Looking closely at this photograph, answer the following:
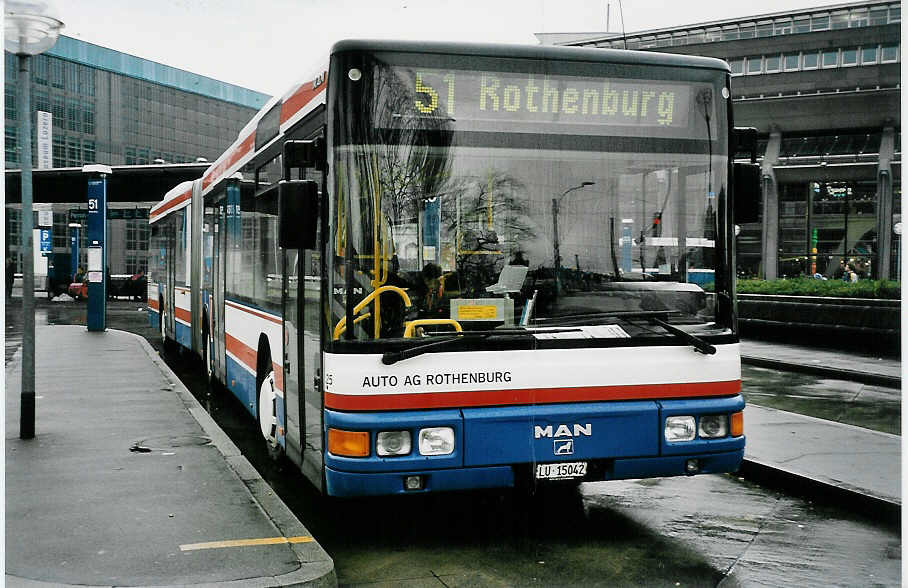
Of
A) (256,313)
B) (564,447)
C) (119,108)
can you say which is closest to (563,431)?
(564,447)

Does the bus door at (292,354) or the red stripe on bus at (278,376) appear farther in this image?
the red stripe on bus at (278,376)

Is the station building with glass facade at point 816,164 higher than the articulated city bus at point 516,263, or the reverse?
the station building with glass facade at point 816,164

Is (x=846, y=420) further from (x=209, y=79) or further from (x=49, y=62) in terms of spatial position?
(x=49, y=62)

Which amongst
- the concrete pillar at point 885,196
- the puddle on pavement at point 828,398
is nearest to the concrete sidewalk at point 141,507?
the puddle on pavement at point 828,398

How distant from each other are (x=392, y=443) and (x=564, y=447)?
0.96 metres

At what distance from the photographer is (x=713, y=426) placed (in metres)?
5.80

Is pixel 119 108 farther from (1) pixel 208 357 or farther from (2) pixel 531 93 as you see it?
(1) pixel 208 357

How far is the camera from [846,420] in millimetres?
10719

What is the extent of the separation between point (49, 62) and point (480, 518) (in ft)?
17.3

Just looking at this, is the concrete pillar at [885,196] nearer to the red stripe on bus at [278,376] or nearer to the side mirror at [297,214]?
the red stripe on bus at [278,376]

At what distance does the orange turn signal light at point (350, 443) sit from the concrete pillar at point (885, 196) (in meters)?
32.7

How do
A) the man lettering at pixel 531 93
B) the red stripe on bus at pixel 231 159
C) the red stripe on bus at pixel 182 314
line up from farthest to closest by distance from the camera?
the red stripe on bus at pixel 182 314, the red stripe on bus at pixel 231 159, the man lettering at pixel 531 93

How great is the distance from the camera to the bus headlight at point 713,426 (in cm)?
577

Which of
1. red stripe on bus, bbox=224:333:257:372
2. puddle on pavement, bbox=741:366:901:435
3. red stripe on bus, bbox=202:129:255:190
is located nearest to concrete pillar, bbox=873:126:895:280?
puddle on pavement, bbox=741:366:901:435
